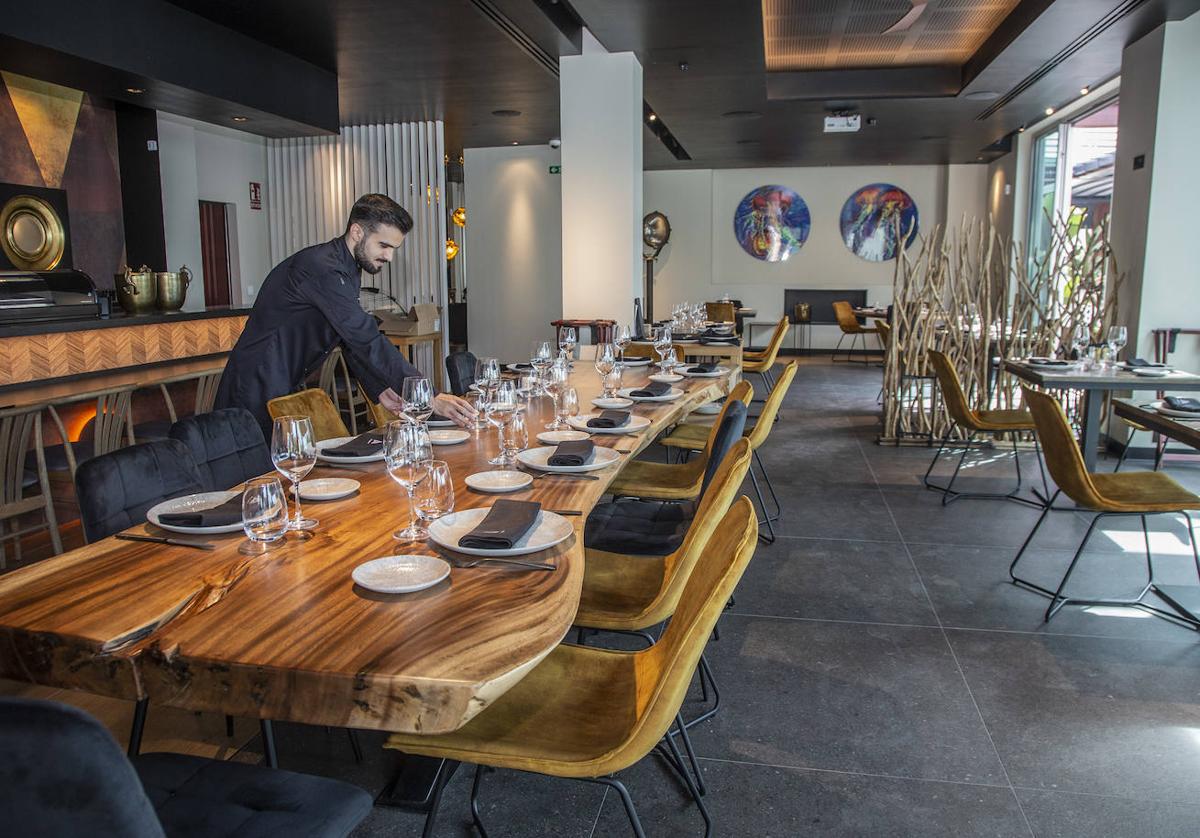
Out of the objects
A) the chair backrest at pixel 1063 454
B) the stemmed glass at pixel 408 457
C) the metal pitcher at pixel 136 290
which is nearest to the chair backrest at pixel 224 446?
the stemmed glass at pixel 408 457

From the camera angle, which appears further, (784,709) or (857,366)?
(857,366)

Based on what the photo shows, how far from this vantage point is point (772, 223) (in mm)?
14945

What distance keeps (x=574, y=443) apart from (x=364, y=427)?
5.06 m

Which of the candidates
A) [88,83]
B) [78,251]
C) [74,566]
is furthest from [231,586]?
[78,251]

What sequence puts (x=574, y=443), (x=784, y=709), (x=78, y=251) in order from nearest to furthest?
(x=574, y=443)
(x=784, y=709)
(x=78, y=251)

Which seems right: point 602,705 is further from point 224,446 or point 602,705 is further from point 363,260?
point 363,260

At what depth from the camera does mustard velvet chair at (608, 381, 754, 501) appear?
345 cm

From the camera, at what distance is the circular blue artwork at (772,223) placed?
1481 centimetres

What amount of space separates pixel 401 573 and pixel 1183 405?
3.62 metres

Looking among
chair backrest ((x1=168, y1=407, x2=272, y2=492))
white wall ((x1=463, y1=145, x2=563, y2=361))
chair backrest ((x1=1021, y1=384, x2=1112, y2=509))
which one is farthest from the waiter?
white wall ((x1=463, y1=145, x2=563, y2=361))

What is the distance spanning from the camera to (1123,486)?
3729 mm

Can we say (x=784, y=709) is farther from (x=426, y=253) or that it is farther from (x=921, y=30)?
(x=426, y=253)

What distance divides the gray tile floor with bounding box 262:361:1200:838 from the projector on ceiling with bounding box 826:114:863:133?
6.40m

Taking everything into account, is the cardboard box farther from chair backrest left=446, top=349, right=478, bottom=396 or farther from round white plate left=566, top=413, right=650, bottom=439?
round white plate left=566, top=413, right=650, bottom=439
